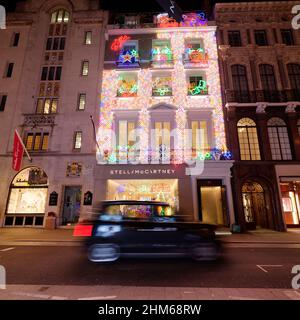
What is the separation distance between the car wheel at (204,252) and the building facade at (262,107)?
9015mm

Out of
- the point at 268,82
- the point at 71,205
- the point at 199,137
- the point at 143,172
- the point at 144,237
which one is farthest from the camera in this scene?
the point at 268,82

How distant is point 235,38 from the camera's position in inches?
726

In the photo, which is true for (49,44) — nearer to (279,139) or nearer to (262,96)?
(262,96)

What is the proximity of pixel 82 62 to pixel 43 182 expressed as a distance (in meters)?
12.0

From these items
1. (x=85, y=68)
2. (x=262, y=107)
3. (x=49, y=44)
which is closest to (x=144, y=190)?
(x=262, y=107)

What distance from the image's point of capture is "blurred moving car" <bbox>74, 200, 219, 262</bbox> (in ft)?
21.1

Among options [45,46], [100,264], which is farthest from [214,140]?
[45,46]

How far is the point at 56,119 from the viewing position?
1773cm

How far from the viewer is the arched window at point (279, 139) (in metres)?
15.7

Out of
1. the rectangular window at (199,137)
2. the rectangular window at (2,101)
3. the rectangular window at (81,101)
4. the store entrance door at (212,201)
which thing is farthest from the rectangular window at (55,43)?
the store entrance door at (212,201)

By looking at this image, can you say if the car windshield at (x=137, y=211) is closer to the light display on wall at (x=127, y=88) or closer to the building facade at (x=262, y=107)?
the building facade at (x=262, y=107)

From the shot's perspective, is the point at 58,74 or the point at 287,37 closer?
the point at 287,37

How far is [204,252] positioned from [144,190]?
9344 mm
